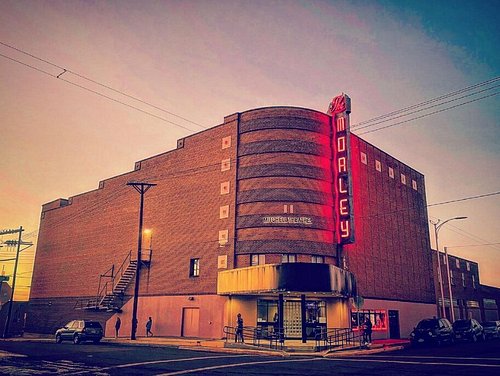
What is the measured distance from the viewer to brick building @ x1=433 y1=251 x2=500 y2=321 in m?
61.2

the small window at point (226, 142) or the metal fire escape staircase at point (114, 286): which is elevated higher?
the small window at point (226, 142)

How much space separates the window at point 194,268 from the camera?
36.9 m

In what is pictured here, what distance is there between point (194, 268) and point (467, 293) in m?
48.7

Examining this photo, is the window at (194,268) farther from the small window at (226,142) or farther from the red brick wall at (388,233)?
the red brick wall at (388,233)

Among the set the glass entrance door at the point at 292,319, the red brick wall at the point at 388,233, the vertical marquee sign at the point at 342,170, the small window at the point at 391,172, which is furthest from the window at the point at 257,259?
the small window at the point at 391,172

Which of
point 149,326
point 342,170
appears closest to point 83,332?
point 149,326

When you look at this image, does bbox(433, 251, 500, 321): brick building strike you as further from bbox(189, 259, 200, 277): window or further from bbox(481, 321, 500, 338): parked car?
bbox(189, 259, 200, 277): window

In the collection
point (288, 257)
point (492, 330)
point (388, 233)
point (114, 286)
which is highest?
point (388, 233)

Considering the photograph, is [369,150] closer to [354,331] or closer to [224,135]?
[224,135]

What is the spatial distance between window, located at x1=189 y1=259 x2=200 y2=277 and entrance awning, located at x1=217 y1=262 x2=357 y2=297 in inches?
283

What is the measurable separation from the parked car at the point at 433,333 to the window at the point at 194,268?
1742cm

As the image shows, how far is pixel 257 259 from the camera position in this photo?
33.3 meters

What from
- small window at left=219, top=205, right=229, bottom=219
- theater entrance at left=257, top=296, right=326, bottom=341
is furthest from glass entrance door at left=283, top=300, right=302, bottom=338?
small window at left=219, top=205, right=229, bottom=219

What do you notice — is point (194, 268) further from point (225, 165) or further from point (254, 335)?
point (225, 165)
